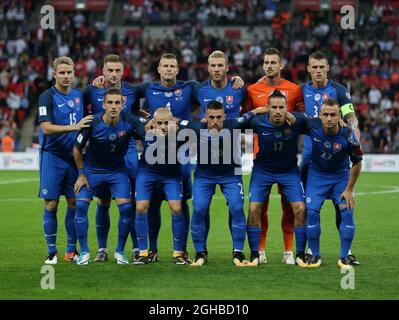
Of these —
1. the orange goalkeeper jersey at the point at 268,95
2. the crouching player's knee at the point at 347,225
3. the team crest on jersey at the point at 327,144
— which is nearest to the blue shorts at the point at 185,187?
the orange goalkeeper jersey at the point at 268,95

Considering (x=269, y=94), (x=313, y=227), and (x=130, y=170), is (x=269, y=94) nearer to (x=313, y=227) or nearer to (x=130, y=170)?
(x=313, y=227)

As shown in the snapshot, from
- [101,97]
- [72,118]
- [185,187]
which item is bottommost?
[185,187]

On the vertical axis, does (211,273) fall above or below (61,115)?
below

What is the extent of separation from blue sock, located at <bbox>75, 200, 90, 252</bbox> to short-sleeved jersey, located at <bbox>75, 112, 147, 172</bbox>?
448mm

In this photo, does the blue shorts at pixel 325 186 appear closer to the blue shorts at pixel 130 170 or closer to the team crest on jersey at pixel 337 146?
the team crest on jersey at pixel 337 146

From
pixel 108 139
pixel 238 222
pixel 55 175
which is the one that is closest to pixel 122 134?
pixel 108 139

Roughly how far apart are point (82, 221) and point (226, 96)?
7.43 feet

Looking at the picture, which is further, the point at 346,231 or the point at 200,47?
the point at 200,47

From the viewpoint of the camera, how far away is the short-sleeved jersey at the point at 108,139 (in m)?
11.5

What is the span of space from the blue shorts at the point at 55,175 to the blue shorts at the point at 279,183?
2.19 m

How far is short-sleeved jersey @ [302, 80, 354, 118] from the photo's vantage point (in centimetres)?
1186

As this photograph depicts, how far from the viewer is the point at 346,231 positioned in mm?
11266

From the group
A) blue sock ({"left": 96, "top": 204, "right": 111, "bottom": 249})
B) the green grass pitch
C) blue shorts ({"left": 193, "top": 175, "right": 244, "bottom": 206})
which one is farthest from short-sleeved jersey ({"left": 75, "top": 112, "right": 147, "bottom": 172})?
the green grass pitch
